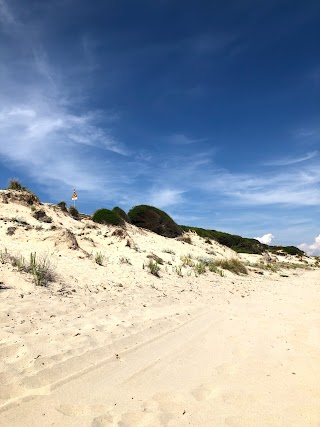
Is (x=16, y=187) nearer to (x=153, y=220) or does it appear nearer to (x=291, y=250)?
(x=153, y=220)

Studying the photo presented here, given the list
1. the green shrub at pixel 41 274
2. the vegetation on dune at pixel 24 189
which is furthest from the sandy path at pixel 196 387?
the vegetation on dune at pixel 24 189

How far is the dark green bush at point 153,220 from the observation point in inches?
1072

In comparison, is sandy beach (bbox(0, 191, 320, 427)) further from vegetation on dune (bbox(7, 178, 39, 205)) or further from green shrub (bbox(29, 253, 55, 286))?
vegetation on dune (bbox(7, 178, 39, 205))

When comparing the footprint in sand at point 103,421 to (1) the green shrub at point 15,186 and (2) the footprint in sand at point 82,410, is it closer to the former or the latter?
(2) the footprint in sand at point 82,410

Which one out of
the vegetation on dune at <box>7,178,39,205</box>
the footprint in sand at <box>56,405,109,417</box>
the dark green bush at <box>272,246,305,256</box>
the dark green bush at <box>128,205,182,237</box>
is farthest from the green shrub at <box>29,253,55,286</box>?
the dark green bush at <box>272,246,305,256</box>

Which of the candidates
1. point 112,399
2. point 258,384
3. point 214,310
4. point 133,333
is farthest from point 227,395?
point 214,310

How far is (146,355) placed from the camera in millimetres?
4543

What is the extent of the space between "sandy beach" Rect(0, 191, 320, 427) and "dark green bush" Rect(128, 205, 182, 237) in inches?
689

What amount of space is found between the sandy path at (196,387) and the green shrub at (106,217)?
53.0ft

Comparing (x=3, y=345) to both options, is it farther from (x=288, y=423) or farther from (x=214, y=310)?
(x=214, y=310)

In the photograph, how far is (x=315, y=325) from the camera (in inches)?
249

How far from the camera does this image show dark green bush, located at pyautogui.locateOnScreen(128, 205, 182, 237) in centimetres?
2722

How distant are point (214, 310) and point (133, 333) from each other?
3.06m

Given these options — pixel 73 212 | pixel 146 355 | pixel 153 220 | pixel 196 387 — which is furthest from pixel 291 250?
pixel 196 387
